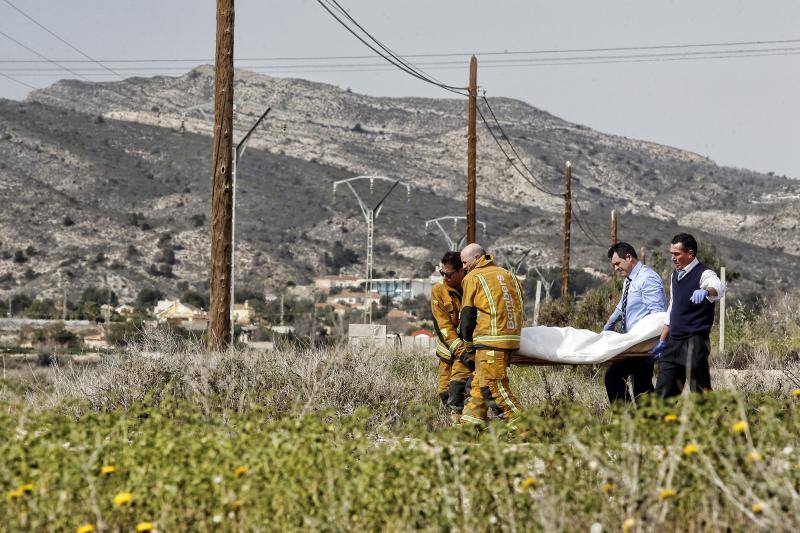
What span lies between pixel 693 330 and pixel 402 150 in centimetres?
15047

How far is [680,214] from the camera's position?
147125 mm

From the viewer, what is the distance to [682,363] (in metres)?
10.1

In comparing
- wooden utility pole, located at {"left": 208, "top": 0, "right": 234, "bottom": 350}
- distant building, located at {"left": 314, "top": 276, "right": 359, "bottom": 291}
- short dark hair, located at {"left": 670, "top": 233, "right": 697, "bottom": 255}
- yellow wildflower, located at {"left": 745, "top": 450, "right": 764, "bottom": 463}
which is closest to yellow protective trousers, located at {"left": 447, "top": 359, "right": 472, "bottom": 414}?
short dark hair, located at {"left": 670, "top": 233, "right": 697, "bottom": 255}

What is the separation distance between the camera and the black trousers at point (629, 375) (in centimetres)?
1120

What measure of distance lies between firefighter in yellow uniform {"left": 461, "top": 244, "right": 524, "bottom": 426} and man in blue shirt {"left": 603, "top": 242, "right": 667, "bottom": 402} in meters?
1.35

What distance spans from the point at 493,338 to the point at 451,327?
1.61m

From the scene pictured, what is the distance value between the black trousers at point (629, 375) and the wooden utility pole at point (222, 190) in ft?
17.7

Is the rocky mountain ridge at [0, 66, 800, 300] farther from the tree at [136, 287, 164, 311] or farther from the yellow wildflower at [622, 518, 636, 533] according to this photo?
the yellow wildflower at [622, 518, 636, 533]

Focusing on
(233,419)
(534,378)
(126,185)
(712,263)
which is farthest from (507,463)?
(126,185)

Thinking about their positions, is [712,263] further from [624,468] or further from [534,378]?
[624,468]

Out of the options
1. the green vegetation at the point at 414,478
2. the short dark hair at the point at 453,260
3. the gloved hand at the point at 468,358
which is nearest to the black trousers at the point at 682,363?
the gloved hand at the point at 468,358

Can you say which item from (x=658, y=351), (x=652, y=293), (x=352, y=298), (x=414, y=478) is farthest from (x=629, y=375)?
(x=352, y=298)

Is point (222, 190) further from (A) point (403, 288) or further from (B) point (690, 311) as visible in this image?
(A) point (403, 288)

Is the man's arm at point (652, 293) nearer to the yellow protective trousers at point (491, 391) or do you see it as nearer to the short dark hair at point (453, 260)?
the yellow protective trousers at point (491, 391)
